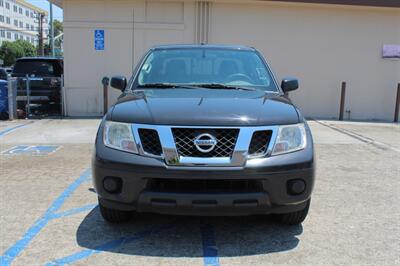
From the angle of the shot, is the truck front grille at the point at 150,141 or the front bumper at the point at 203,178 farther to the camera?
the truck front grille at the point at 150,141

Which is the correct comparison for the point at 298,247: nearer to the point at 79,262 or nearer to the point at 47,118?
the point at 79,262

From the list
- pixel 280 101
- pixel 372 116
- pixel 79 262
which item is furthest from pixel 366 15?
pixel 79 262

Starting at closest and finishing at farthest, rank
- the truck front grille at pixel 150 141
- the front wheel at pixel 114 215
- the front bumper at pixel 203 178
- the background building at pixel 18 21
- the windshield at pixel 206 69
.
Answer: the front bumper at pixel 203 178 < the truck front grille at pixel 150 141 < the front wheel at pixel 114 215 < the windshield at pixel 206 69 < the background building at pixel 18 21

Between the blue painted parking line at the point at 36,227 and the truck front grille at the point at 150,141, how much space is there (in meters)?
1.34

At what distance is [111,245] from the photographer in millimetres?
3857

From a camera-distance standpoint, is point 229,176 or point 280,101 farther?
point 280,101

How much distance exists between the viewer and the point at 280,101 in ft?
13.9

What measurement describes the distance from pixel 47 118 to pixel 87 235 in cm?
879

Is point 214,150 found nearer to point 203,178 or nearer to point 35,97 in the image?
point 203,178

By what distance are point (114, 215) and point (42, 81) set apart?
366 inches

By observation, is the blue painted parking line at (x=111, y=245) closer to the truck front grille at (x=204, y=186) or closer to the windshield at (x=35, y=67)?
the truck front grille at (x=204, y=186)

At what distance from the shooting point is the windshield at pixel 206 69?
4.87 metres

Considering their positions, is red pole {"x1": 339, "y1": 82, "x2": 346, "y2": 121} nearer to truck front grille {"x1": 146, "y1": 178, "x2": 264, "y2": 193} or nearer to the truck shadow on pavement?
the truck shadow on pavement

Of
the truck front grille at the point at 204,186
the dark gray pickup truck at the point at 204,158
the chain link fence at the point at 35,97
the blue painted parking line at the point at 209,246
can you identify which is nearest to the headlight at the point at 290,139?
the dark gray pickup truck at the point at 204,158
